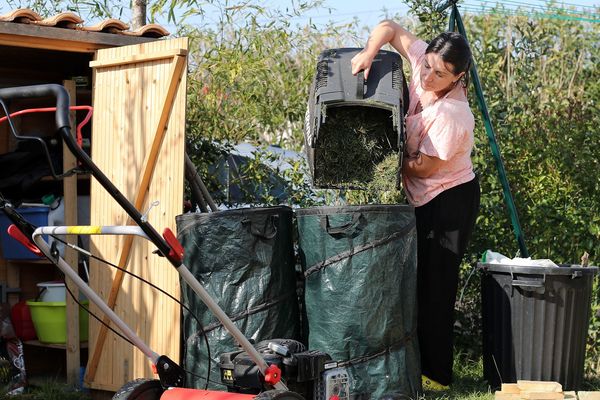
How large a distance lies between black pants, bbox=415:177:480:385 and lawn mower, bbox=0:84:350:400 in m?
1.19

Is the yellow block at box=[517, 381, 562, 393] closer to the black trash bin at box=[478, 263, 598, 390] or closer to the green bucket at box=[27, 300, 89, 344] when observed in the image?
the black trash bin at box=[478, 263, 598, 390]

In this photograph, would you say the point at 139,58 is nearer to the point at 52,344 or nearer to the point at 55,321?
the point at 55,321

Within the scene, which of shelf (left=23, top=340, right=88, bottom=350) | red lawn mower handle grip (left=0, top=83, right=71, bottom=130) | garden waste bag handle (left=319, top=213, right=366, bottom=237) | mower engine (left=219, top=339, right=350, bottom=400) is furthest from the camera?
shelf (left=23, top=340, right=88, bottom=350)

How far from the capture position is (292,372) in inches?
187

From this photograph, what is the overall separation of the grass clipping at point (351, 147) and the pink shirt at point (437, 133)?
14cm

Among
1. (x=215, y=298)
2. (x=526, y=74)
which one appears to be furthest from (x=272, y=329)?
(x=526, y=74)

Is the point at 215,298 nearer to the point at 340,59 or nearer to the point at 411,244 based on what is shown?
the point at 411,244

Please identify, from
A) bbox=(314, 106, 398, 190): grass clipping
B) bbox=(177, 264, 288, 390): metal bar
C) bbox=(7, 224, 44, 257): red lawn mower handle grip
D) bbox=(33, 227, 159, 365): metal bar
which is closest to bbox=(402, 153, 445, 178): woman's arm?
bbox=(314, 106, 398, 190): grass clipping

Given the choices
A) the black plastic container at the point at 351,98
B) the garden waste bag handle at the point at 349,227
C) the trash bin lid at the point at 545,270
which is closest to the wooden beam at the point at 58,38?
the black plastic container at the point at 351,98

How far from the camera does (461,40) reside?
18.7 ft

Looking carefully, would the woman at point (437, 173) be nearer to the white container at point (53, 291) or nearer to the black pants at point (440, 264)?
Answer: the black pants at point (440, 264)

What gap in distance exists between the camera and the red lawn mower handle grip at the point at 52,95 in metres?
3.91

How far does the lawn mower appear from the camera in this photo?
4.21 m

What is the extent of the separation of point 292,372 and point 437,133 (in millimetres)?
1678
